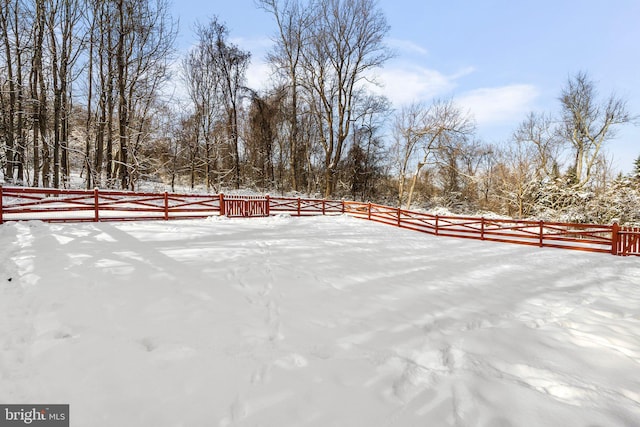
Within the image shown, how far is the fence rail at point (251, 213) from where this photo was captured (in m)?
9.62

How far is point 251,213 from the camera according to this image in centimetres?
1549

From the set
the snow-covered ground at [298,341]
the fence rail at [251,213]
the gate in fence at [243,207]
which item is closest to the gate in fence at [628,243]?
the fence rail at [251,213]

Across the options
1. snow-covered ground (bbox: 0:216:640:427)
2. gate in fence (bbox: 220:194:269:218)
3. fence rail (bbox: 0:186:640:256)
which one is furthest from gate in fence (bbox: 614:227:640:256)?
gate in fence (bbox: 220:194:269:218)

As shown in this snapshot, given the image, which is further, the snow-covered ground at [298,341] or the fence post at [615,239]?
the fence post at [615,239]

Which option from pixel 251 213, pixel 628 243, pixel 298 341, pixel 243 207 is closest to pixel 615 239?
pixel 628 243

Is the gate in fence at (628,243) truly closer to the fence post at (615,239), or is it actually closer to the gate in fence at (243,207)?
the fence post at (615,239)

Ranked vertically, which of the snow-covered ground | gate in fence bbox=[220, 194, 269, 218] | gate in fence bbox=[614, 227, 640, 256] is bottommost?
the snow-covered ground

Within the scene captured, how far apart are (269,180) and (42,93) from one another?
17.7 m

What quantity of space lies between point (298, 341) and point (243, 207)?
12572 mm

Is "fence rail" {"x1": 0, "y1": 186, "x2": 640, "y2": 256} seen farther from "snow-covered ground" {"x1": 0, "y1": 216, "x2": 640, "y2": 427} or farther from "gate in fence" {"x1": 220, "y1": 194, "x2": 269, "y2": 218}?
"snow-covered ground" {"x1": 0, "y1": 216, "x2": 640, "y2": 427}

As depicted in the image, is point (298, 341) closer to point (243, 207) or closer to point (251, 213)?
point (243, 207)

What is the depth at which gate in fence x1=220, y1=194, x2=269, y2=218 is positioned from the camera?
14.3 meters

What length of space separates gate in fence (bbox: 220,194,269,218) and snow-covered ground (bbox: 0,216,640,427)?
25.2 ft

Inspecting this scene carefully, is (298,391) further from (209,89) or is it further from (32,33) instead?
(209,89)
